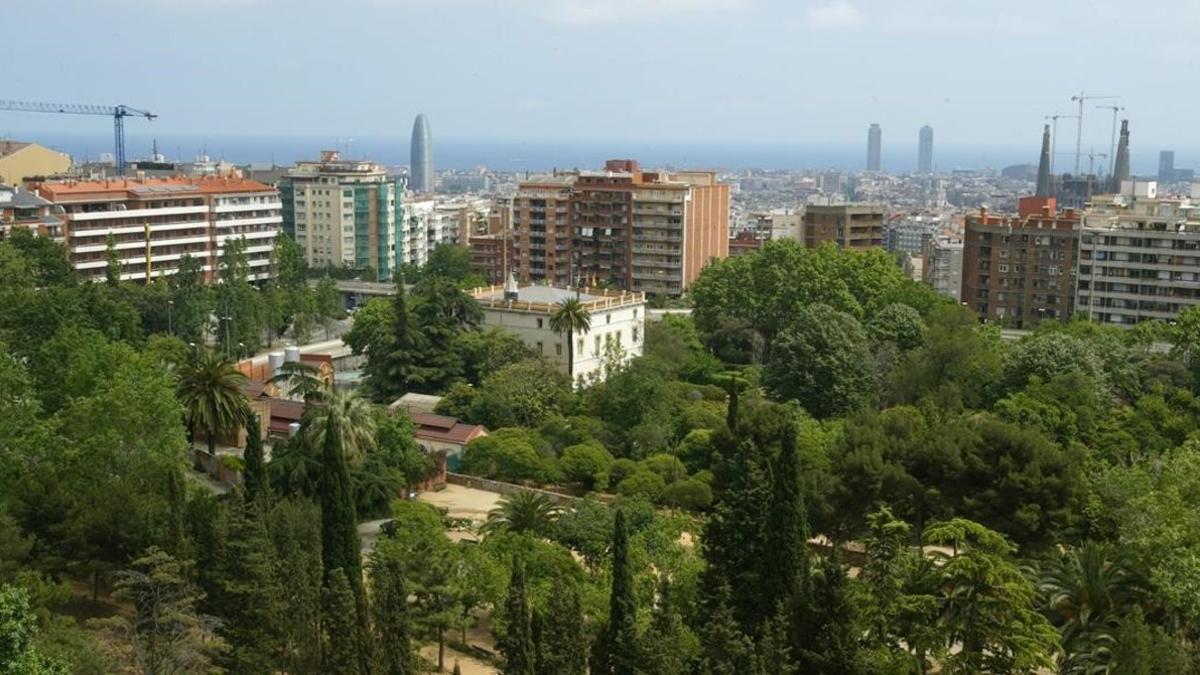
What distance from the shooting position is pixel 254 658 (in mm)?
22719

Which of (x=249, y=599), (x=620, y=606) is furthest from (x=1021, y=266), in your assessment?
(x=249, y=599)

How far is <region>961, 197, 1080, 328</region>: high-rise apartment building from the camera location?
73.2m

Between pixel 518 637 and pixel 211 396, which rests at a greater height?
pixel 211 396

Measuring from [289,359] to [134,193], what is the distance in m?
35.0

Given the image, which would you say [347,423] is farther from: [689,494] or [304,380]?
[689,494]

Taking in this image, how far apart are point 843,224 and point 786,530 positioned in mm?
74135

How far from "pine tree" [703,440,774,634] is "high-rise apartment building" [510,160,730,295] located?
61.3 m

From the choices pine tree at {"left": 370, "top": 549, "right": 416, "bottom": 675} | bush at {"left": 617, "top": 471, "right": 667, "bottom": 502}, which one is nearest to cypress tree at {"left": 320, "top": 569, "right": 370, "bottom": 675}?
pine tree at {"left": 370, "top": 549, "right": 416, "bottom": 675}

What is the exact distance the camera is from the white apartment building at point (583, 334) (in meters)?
51.2

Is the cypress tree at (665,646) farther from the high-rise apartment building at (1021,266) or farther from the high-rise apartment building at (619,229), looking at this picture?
the high-rise apartment building at (619,229)

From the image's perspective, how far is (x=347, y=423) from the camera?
33.2 meters

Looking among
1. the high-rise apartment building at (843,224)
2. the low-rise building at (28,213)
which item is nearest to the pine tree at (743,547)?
the low-rise building at (28,213)

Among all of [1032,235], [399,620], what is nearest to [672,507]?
[399,620]

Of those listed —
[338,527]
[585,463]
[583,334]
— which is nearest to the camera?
[338,527]
